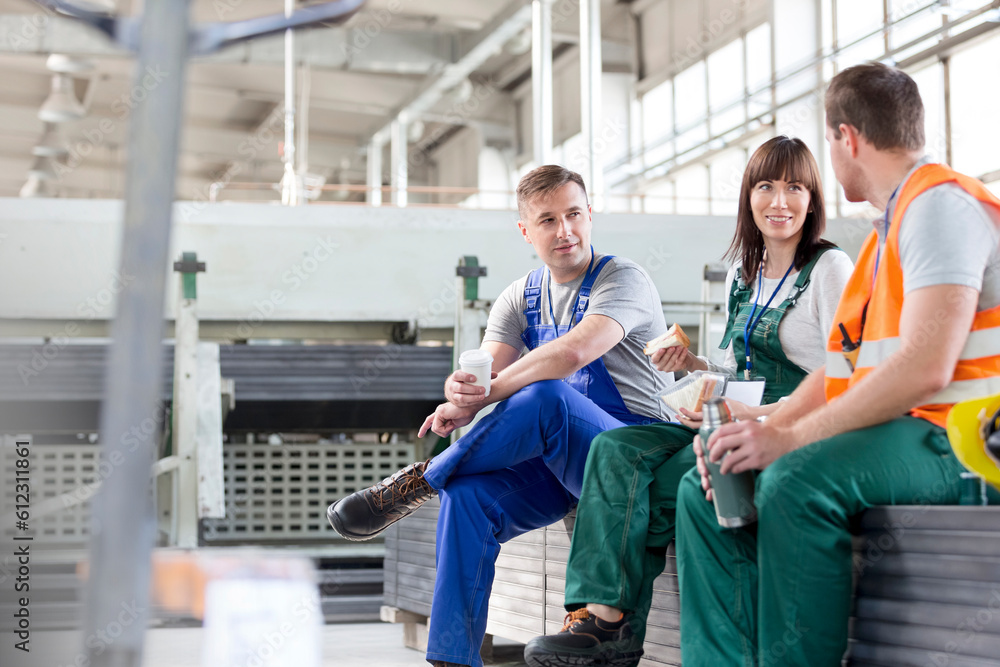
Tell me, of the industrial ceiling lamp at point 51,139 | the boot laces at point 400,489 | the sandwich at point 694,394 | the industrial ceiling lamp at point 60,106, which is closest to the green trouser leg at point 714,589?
the sandwich at point 694,394

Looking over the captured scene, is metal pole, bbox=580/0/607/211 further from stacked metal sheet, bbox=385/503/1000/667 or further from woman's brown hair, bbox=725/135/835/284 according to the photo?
stacked metal sheet, bbox=385/503/1000/667

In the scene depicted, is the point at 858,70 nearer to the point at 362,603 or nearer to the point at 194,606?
the point at 194,606

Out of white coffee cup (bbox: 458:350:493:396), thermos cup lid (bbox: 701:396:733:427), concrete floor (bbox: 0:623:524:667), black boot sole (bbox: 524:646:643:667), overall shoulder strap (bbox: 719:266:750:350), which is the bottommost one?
concrete floor (bbox: 0:623:524:667)

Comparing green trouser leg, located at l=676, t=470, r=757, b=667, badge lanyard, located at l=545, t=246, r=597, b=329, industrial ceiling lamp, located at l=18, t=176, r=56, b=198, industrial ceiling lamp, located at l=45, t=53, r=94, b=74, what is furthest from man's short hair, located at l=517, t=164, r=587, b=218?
industrial ceiling lamp, located at l=18, t=176, r=56, b=198

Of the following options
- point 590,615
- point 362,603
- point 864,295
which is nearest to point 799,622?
point 590,615

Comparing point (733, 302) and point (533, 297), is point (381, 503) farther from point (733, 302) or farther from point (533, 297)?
point (733, 302)

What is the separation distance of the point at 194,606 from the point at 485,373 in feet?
3.09

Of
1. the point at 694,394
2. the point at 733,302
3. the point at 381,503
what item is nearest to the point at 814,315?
the point at 733,302

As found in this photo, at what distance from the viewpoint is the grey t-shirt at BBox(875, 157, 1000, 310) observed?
4.14ft

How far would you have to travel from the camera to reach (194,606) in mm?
1150

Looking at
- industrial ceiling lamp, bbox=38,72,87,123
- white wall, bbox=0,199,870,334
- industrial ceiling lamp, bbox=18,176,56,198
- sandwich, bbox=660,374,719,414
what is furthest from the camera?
industrial ceiling lamp, bbox=18,176,56,198

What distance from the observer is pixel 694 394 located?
169 cm

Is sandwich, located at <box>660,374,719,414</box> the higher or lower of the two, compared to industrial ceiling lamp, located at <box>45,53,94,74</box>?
lower

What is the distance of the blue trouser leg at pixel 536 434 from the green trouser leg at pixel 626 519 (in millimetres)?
217
